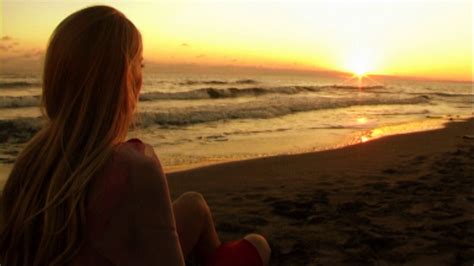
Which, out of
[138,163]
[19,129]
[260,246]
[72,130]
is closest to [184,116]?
[19,129]

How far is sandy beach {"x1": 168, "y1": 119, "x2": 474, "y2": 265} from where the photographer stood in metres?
3.83

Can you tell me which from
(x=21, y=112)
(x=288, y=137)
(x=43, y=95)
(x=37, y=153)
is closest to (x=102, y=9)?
(x=43, y=95)

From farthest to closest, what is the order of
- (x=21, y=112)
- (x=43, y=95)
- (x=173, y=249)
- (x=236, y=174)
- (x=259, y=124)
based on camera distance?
(x=21, y=112)
(x=259, y=124)
(x=236, y=174)
(x=43, y=95)
(x=173, y=249)

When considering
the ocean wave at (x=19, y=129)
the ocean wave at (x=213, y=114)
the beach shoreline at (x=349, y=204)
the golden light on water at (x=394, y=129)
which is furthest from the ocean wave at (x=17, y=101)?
the beach shoreline at (x=349, y=204)

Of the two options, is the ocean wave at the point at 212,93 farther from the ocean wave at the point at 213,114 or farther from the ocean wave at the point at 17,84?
the ocean wave at the point at 17,84

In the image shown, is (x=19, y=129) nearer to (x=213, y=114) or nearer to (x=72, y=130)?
(x=213, y=114)

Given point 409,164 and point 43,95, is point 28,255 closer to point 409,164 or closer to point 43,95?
point 43,95

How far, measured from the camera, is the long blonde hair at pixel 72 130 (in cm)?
148

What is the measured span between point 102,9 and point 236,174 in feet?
18.8

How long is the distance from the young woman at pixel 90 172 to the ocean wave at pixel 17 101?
59.2 ft

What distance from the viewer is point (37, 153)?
1.57 m

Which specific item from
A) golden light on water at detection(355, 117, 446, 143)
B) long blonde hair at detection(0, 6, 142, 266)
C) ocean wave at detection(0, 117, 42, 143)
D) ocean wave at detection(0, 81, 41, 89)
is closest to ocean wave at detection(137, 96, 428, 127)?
ocean wave at detection(0, 117, 42, 143)

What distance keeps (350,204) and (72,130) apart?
4082 mm

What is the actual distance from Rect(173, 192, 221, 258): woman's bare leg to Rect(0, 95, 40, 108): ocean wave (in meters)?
17.5
